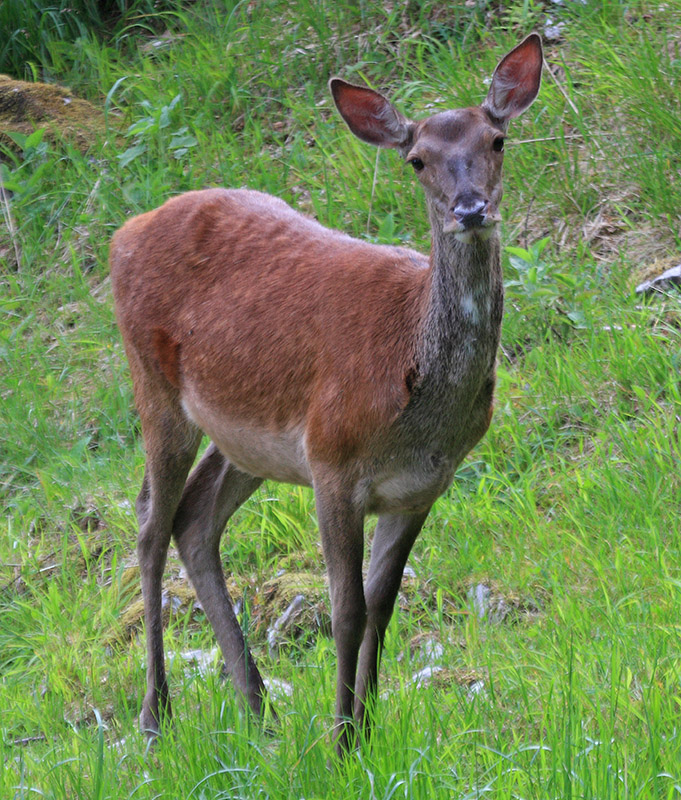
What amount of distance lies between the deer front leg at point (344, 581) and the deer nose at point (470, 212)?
0.99 metres

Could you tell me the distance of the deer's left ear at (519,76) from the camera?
14.0ft

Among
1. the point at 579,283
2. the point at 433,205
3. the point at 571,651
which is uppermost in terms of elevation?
the point at 433,205

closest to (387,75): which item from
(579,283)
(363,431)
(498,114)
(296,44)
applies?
(296,44)

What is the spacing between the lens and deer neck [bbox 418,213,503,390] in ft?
12.9

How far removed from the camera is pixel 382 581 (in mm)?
4395

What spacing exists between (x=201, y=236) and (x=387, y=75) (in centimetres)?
395

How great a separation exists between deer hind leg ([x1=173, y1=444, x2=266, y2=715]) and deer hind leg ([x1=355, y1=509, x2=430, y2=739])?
2.46 ft

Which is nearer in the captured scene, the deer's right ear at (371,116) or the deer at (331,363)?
the deer at (331,363)

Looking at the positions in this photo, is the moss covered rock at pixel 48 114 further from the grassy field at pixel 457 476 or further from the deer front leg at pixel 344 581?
the deer front leg at pixel 344 581

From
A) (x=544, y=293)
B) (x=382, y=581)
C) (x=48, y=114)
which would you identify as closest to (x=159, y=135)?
(x=48, y=114)

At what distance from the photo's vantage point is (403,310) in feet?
13.7

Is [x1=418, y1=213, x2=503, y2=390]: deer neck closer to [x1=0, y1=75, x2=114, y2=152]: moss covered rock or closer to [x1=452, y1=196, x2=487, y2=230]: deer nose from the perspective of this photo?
[x1=452, y1=196, x2=487, y2=230]: deer nose

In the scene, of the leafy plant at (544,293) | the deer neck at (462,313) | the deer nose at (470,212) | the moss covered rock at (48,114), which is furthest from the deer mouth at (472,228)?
the moss covered rock at (48,114)

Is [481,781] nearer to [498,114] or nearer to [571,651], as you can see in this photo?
[571,651]
